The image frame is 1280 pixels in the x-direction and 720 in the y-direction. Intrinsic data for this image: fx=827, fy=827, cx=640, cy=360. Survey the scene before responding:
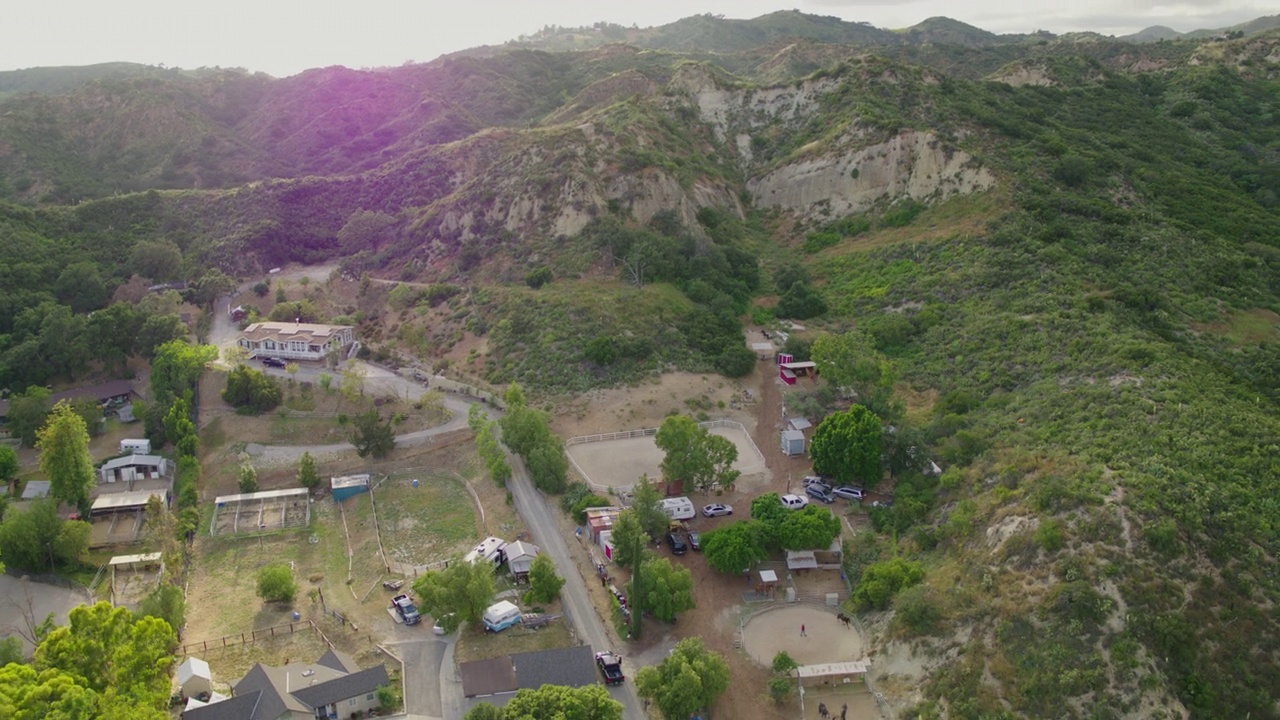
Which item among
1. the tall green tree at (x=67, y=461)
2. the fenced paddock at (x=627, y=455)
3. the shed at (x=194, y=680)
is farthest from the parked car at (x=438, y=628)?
the tall green tree at (x=67, y=461)

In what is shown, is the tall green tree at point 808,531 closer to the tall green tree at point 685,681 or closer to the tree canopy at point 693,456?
the tree canopy at point 693,456

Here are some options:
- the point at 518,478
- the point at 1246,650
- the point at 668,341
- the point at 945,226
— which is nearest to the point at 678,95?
the point at 945,226

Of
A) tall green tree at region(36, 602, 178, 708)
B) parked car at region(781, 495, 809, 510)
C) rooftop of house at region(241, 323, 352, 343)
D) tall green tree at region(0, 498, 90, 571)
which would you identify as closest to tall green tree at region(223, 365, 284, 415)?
rooftop of house at region(241, 323, 352, 343)

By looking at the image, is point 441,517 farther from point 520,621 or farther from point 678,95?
point 678,95

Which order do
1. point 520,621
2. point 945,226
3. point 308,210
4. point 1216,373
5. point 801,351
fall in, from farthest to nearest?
1. point 308,210
2. point 945,226
3. point 801,351
4. point 1216,373
5. point 520,621

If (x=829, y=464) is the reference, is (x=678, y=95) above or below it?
above

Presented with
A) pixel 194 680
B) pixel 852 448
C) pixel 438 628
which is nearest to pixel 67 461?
pixel 194 680
